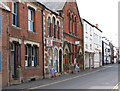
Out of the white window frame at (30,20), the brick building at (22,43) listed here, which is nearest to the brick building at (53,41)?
the brick building at (22,43)

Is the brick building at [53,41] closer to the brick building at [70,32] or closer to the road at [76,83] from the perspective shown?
the brick building at [70,32]

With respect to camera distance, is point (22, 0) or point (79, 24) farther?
point (79, 24)

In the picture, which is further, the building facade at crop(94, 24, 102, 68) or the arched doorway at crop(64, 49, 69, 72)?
the building facade at crop(94, 24, 102, 68)

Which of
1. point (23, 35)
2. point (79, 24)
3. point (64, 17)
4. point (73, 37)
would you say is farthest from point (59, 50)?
point (79, 24)

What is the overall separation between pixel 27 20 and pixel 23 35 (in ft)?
5.91

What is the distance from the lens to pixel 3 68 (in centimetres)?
1742

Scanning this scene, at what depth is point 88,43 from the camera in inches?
1962

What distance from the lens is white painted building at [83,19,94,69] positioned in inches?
1866

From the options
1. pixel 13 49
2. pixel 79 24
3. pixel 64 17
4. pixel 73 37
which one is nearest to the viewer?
pixel 13 49

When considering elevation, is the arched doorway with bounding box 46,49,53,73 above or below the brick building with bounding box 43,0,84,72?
below

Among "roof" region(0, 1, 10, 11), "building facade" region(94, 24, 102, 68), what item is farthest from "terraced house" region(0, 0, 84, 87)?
"building facade" region(94, 24, 102, 68)

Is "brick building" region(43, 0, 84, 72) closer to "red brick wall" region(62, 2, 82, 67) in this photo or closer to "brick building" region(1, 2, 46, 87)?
"red brick wall" region(62, 2, 82, 67)

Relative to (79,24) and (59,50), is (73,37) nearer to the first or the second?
(79,24)

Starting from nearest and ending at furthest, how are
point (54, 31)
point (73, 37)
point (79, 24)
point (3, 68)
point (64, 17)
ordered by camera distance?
point (3, 68)
point (54, 31)
point (64, 17)
point (73, 37)
point (79, 24)
